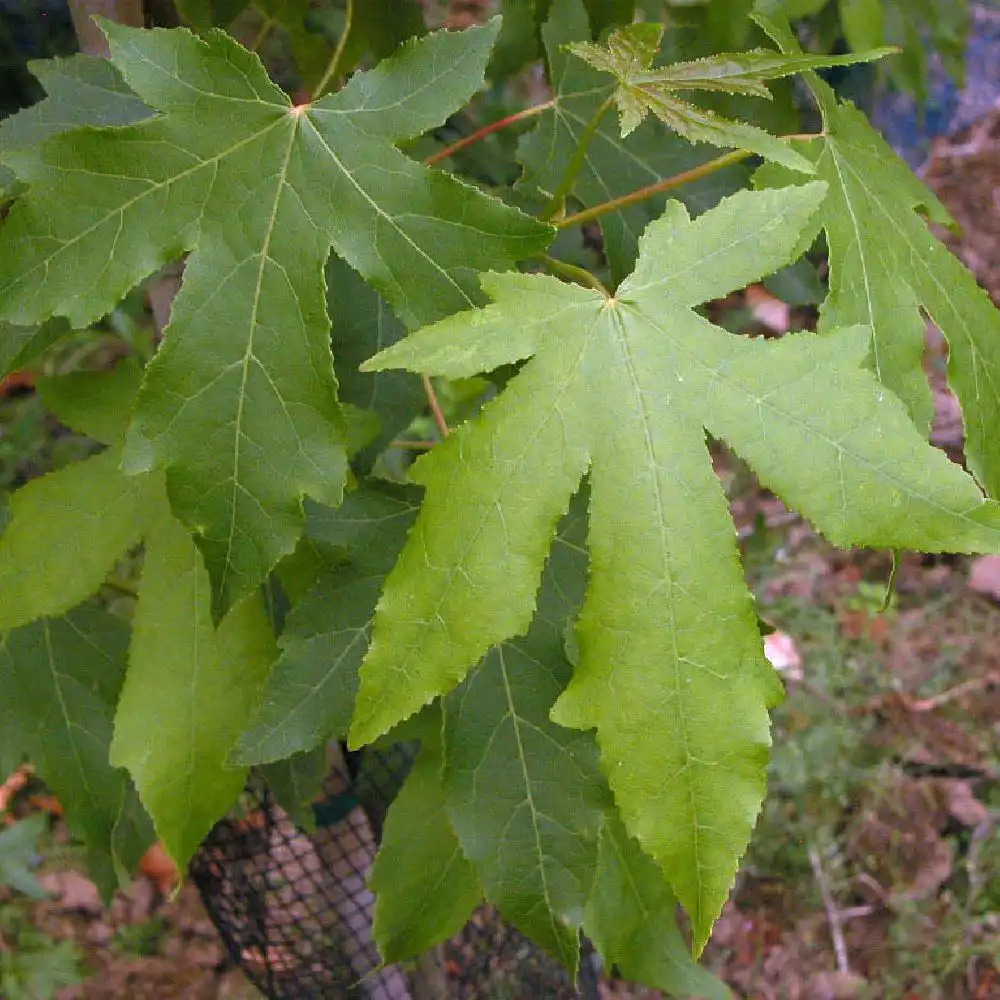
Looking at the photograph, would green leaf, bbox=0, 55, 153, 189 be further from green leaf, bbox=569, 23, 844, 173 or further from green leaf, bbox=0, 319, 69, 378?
green leaf, bbox=569, 23, 844, 173

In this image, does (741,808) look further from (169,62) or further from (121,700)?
(169,62)

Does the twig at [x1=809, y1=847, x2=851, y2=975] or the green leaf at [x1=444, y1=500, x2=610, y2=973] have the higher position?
the green leaf at [x1=444, y1=500, x2=610, y2=973]

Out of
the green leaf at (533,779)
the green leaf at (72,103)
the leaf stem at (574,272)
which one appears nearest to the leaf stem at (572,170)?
the leaf stem at (574,272)

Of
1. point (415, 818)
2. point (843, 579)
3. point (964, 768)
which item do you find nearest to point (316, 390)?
point (415, 818)

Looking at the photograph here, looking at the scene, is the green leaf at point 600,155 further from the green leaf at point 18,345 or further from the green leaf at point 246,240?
the green leaf at point 18,345

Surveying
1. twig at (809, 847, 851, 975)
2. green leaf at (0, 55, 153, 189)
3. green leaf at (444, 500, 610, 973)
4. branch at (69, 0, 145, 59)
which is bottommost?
twig at (809, 847, 851, 975)

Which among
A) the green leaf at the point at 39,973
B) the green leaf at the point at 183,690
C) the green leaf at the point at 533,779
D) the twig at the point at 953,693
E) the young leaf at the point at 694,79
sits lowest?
the twig at the point at 953,693

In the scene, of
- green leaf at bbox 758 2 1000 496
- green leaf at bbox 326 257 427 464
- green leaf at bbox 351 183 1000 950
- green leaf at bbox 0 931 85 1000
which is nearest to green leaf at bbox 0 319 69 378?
green leaf at bbox 326 257 427 464
